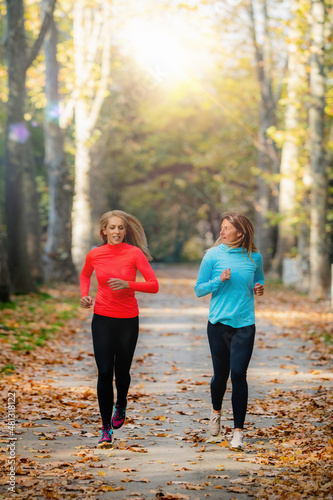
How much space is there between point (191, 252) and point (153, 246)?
709 centimetres

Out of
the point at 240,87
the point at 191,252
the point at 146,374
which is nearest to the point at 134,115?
the point at 240,87

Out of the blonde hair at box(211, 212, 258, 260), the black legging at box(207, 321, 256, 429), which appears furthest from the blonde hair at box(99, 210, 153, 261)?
the black legging at box(207, 321, 256, 429)

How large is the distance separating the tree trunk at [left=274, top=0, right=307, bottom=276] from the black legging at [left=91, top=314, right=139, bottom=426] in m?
15.9

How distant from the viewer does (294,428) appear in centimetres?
710

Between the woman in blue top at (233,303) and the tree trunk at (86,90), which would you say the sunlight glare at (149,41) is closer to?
the tree trunk at (86,90)

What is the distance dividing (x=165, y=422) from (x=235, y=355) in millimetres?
1371

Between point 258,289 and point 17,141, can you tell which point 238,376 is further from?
point 17,141

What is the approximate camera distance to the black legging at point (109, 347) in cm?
642

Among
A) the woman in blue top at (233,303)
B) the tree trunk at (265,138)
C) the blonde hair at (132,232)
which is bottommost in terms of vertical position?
the woman in blue top at (233,303)

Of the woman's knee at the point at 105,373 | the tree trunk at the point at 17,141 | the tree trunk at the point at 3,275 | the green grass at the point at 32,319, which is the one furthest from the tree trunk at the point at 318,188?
the woman's knee at the point at 105,373

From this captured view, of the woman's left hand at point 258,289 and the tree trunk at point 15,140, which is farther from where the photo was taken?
the tree trunk at point 15,140

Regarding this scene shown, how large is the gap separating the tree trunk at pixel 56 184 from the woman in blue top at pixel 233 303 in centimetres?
1891

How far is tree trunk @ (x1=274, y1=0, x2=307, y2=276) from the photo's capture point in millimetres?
22906

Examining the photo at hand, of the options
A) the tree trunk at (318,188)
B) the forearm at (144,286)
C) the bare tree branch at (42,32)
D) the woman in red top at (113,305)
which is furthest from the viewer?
the tree trunk at (318,188)
